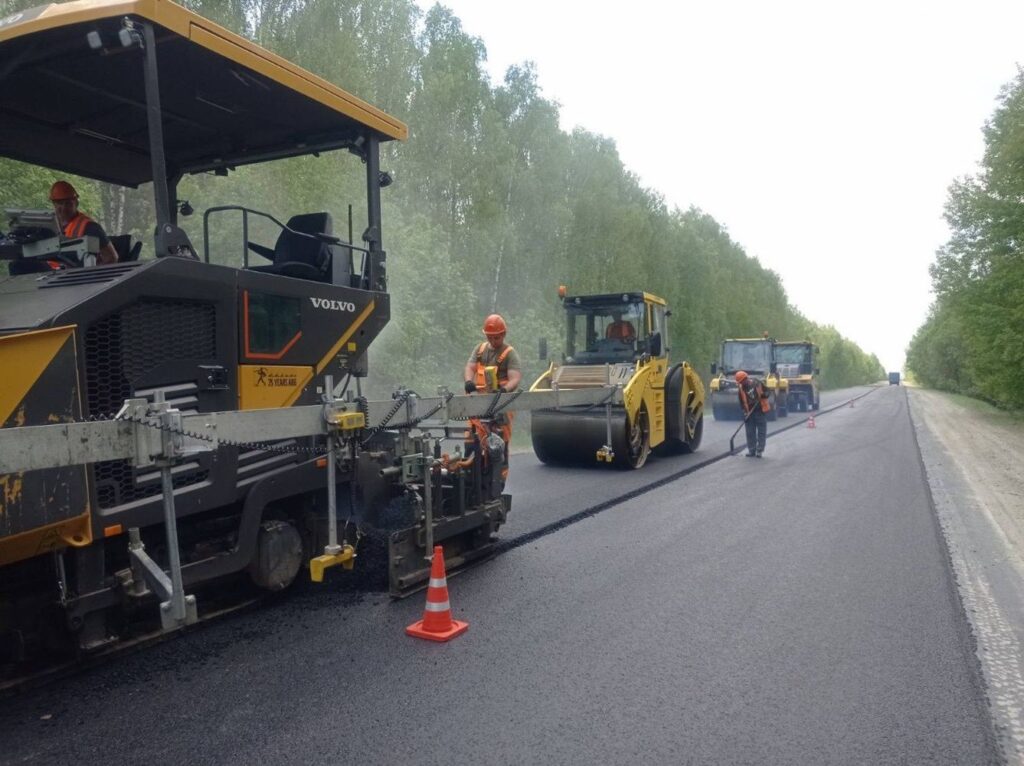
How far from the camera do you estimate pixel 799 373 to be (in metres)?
27.1

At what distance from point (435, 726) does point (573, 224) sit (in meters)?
27.5

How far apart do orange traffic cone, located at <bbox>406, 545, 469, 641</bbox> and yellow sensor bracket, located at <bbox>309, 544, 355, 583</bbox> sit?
0.46 meters

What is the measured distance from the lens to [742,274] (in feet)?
186

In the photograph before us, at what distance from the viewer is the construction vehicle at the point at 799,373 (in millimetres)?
26750

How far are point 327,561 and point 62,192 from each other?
250 centimetres

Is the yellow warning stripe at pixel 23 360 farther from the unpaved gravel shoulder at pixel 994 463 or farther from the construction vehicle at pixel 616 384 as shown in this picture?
the construction vehicle at pixel 616 384

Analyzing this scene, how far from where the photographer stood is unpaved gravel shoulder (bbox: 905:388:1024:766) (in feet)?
11.4

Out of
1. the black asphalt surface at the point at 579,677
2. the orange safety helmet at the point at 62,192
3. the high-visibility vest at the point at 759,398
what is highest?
the orange safety helmet at the point at 62,192

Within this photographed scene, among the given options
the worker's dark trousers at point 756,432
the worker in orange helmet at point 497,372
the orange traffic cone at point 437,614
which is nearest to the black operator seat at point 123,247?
the orange traffic cone at point 437,614

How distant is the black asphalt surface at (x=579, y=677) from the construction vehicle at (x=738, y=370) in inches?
617

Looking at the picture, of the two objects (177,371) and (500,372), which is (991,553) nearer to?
(500,372)

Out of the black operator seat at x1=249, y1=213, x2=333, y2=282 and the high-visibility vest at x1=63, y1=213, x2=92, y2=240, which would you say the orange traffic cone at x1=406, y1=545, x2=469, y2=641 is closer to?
the black operator seat at x1=249, y1=213, x2=333, y2=282

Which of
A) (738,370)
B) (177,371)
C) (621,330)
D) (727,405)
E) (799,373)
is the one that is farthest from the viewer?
(799,373)

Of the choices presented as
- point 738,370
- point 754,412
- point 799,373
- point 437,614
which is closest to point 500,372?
point 437,614
